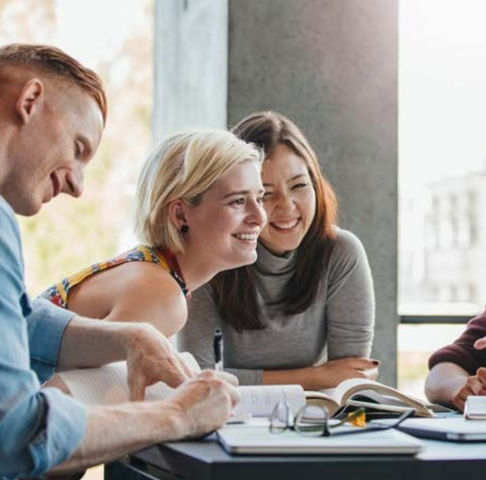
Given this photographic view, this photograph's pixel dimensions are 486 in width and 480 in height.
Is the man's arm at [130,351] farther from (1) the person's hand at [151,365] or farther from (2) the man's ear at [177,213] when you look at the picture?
(2) the man's ear at [177,213]

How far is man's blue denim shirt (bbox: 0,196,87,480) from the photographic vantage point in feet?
4.38

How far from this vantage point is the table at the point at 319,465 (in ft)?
4.30

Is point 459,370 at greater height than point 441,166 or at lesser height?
lesser

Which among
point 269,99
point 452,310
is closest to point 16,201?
point 269,99

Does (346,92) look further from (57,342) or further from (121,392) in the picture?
(121,392)

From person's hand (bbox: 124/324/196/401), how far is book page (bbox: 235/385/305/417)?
0.33 ft

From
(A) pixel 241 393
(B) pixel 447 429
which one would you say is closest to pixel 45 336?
(A) pixel 241 393

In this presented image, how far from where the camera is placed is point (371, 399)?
2.01m

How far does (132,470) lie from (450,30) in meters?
3.20

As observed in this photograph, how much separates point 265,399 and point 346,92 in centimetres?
225

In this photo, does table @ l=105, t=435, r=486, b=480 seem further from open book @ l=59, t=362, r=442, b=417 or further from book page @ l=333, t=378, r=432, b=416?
book page @ l=333, t=378, r=432, b=416

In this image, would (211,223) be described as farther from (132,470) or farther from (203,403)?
(203,403)

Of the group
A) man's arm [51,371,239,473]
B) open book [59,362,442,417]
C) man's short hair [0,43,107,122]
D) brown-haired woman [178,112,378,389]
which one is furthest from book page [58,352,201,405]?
brown-haired woman [178,112,378,389]

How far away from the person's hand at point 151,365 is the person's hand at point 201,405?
19cm
